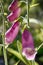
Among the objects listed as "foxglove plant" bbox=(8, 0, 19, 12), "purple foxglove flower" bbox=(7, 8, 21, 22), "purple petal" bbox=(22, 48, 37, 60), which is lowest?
"purple petal" bbox=(22, 48, 37, 60)

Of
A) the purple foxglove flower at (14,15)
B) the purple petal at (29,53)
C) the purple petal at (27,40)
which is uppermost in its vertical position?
the purple foxglove flower at (14,15)

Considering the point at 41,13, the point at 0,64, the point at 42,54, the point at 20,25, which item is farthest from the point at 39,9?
the point at 20,25

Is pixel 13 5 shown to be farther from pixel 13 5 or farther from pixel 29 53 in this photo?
pixel 29 53

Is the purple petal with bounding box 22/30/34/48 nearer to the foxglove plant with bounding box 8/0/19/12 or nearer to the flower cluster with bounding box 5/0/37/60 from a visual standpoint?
the flower cluster with bounding box 5/0/37/60

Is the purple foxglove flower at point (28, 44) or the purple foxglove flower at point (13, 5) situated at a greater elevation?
the purple foxglove flower at point (13, 5)

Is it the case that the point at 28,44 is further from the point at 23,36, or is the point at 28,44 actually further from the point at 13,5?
the point at 13,5

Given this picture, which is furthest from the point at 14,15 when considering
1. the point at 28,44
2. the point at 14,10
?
the point at 28,44

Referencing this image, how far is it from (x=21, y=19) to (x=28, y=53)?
137 millimetres

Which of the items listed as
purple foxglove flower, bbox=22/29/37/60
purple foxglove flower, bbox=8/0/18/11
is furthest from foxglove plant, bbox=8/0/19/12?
purple foxglove flower, bbox=22/29/37/60

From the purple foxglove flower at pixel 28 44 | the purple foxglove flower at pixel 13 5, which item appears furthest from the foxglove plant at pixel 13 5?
the purple foxglove flower at pixel 28 44

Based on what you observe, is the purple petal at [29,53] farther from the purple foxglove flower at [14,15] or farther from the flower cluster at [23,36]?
the purple foxglove flower at [14,15]

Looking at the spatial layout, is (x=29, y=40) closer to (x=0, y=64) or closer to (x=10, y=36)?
(x=10, y=36)

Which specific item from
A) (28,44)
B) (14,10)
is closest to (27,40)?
(28,44)

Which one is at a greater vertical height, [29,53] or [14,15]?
[14,15]
